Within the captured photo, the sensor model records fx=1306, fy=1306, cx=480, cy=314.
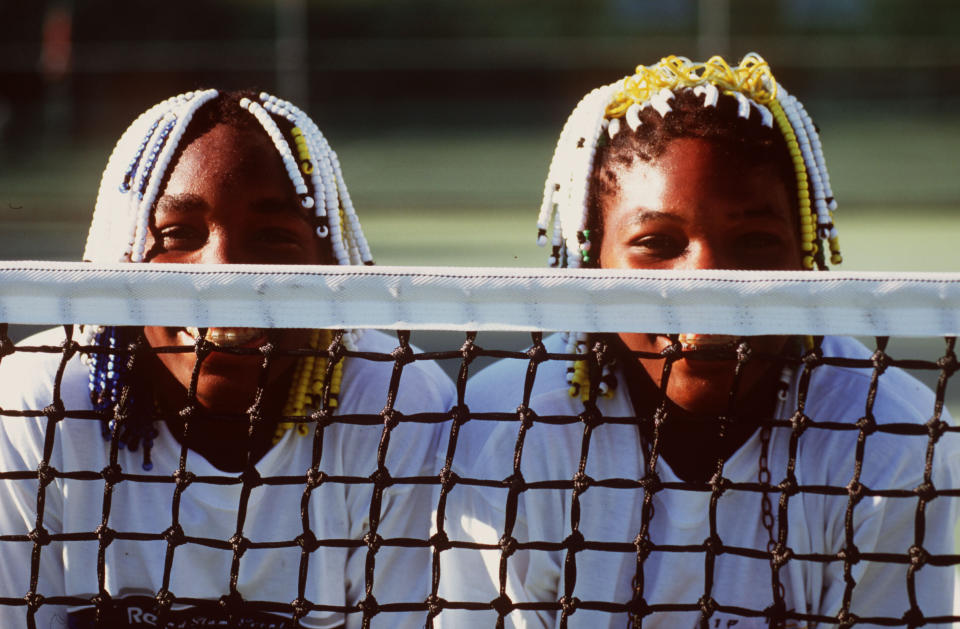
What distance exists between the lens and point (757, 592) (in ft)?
6.68

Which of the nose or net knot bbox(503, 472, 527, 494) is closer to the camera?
net knot bbox(503, 472, 527, 494)

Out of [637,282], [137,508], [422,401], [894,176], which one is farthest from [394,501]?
[894,176]

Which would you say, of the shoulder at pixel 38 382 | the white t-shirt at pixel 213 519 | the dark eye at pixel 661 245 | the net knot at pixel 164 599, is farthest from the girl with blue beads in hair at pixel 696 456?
the shoulder at pixel 38 382

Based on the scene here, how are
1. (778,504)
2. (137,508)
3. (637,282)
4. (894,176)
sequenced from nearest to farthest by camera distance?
1. (637,282)
2. (778,504)
3. (137,508)
4. (894,176)

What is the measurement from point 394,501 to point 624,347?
0.45 meters

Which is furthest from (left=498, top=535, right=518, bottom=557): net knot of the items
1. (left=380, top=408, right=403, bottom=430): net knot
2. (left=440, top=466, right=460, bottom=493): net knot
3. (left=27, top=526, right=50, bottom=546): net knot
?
(left=27, top=526, right=50, bottom=546): net knot

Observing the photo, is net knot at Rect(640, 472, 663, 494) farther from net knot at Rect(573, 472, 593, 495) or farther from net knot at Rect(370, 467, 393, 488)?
net knot at Rect(370, 467, 393, 488)

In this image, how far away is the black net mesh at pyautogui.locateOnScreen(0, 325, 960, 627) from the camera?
188 cm

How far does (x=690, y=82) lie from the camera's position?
220cm

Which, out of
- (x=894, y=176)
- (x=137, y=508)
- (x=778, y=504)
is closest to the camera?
(x=778, y=504)

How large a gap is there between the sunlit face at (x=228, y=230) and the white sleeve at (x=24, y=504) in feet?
0.73

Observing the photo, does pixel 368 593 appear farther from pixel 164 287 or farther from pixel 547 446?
pixel 164 287

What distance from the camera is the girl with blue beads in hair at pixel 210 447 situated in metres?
2.09

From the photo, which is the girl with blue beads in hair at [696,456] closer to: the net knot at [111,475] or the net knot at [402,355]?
the net knot at [402,355]
